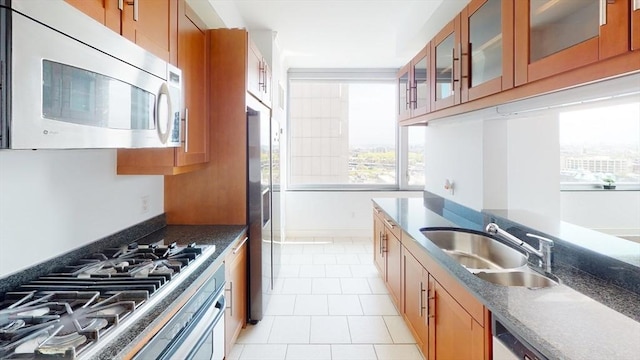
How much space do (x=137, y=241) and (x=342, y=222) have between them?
12.5ft

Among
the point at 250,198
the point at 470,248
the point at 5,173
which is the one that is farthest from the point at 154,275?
the point at 470,248

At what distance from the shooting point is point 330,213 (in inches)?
221

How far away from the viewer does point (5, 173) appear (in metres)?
1.28

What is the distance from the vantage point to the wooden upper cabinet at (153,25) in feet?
4.57

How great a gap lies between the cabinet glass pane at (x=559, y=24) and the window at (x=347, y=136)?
4317 millimetres

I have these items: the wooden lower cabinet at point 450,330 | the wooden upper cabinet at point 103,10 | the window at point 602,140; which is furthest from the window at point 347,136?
the wooden upper cabinet at point 103,10

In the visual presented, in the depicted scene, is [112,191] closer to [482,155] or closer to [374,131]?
[482,155]

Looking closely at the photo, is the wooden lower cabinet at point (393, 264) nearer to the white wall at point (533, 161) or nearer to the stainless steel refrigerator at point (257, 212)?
the white wall at point (533, 161)

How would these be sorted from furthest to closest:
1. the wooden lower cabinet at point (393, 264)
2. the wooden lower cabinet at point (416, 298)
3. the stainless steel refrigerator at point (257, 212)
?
1. the wooden lower cabinet at point (393, 264)
2. the stainless steel refrigerator at point (257, 212)
3. the wooden lower cabinet at point (416, 298)

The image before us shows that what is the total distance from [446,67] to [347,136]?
3.40 meters

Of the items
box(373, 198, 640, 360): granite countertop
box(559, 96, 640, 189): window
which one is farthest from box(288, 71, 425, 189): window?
box(373, 198, 640, 360): granite countertop

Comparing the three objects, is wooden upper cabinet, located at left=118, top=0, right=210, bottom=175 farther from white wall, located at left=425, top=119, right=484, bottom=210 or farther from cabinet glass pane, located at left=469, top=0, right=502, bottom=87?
white wall, located at left=425, top=119, right=484, bottom=210

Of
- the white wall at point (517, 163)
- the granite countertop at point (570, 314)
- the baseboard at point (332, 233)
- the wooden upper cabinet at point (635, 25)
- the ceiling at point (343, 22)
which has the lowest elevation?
the baseboard at point (332, 233)

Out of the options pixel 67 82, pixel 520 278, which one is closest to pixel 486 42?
pixel 520 278
